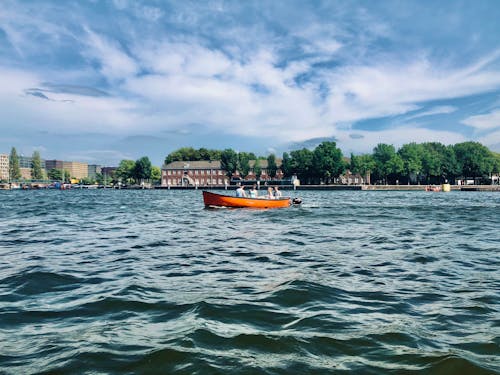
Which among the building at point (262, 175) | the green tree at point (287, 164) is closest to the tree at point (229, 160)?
the building at point (262, 175)

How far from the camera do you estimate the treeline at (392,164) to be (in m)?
138

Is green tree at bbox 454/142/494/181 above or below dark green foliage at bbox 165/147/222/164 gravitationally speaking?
below

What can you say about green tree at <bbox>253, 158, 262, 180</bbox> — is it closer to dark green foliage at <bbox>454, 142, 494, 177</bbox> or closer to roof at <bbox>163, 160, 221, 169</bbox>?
roof at <bbox>163, 160, 221, 169</bbox>

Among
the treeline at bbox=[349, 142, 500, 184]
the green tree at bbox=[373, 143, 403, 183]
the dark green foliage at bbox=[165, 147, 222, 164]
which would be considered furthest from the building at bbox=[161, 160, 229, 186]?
the green tree at bbox=[373, 143, 403, 183]

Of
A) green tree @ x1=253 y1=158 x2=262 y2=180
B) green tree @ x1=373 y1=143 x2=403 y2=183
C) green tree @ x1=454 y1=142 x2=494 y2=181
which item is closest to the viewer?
green tree @ x1=373 y1=143 x2=403 y2=183

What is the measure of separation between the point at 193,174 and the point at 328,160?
2600 inches

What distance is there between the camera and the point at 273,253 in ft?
45.8

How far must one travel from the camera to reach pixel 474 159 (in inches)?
5546

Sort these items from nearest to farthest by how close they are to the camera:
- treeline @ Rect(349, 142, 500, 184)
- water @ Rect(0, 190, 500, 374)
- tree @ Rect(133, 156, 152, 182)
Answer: water @ Rect(0, 190, 500, 374) → treeline @ Rect(349, 142, 500, 184) → tree @ Rect(133, 156, 152, 182)

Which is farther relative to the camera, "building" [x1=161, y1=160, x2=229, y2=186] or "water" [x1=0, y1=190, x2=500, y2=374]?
"building" [x1=161, y1=160, x2=229, y2=186]

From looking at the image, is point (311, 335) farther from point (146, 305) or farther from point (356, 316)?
point (146, 305)

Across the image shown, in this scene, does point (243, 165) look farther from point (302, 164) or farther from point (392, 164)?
point (392, 164)

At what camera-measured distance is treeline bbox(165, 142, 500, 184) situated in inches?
5438

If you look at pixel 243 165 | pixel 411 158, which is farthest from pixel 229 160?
pixel 411 158
